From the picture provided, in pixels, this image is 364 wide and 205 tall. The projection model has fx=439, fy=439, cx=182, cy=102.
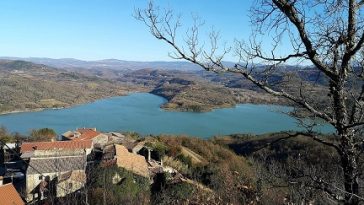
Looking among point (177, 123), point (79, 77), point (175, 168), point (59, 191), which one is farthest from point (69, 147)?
point (79, 77)

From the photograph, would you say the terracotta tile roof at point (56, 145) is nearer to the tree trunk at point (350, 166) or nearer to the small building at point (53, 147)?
the small building at point (53, 147)

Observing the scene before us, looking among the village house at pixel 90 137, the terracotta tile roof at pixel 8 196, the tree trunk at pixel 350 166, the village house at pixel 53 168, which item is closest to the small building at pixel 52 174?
the village house at pixel 53 168

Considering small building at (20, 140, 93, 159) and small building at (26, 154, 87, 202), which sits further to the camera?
small building at (20, 140, 93, 159)

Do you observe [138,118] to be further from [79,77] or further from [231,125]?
[79,77]

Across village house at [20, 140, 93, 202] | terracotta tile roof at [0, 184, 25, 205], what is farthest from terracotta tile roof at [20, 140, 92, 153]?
terracotta tile roof at [0, 184, 25, 205]

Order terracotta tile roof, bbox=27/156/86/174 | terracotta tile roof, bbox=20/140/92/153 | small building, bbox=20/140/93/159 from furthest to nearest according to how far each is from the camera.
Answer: terracotta tile roof, bbox=20/140/92/153
small building, bbox=20/140/93/159
terracotta tile roof, bbox=27/156/86/174

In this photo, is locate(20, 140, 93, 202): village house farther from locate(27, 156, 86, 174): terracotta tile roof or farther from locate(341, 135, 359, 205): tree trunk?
locate(341, 135, 359, 205): tree trunk
